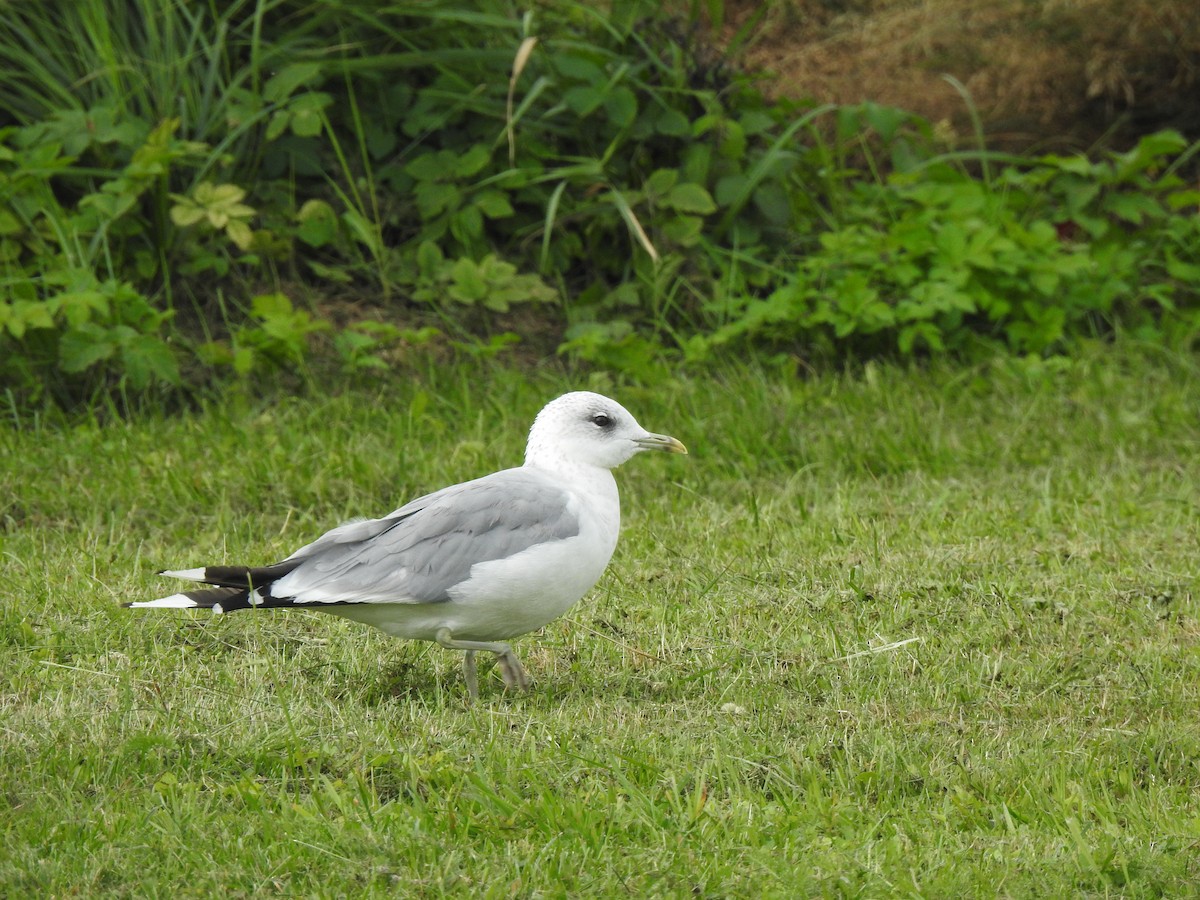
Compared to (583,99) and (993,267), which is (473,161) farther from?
(993,267)

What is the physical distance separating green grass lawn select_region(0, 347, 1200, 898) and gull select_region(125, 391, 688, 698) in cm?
21

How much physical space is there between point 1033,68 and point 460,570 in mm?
6603

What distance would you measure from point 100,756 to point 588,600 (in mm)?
1726

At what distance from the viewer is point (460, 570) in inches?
149

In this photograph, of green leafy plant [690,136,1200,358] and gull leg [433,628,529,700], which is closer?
gull leg [433,628,529,700]

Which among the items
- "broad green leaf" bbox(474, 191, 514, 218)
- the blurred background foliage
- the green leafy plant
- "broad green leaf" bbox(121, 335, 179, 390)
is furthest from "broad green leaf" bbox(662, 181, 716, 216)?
"broad green leaf" bbox(121, 335, 179, 390)

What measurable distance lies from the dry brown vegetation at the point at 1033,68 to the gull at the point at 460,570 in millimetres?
5882

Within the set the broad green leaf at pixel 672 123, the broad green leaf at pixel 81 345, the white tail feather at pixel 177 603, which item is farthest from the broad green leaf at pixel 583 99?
the white tail feather at pixel 177 603

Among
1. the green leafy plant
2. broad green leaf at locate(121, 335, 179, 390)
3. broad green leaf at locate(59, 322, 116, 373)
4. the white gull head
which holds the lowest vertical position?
the green leafy plant

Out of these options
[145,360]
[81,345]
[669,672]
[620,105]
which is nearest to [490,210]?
[620,105]

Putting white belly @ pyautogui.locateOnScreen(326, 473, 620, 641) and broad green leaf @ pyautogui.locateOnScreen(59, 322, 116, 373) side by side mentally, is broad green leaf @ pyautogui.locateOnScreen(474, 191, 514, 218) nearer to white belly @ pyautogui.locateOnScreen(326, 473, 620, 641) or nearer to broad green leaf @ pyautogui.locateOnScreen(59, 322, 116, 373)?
broad green leaf @ pyautogui.locateOnScreen(59, 322, 116, 373)

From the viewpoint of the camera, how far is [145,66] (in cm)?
738

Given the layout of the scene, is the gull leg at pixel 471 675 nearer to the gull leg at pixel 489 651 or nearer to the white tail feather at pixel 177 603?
the gull leg at pixel 489 651

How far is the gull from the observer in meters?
3.76
